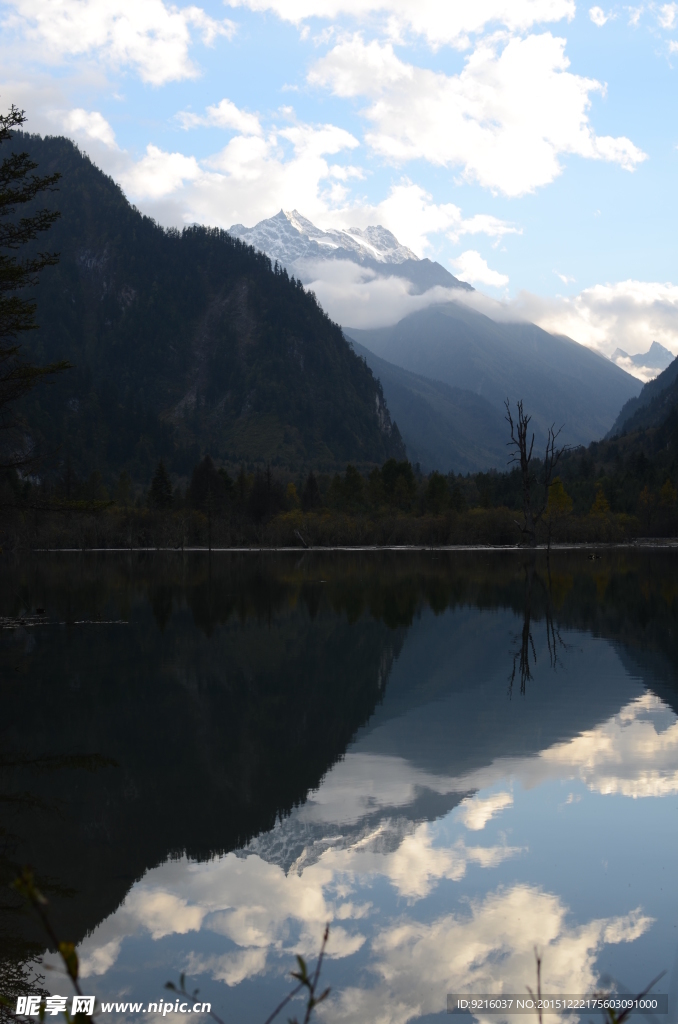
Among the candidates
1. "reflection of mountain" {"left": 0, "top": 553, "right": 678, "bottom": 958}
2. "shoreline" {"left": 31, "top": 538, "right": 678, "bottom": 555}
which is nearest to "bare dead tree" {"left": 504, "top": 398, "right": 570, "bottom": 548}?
"shoreline" {"left": 31, "top": 538, "right": 678, "bottom": 555}

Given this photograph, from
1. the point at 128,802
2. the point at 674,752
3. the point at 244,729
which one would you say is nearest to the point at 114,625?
the point at 244,729

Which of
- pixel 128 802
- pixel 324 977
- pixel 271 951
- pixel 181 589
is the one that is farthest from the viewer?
pixel 181 589

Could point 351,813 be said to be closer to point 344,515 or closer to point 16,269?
point 16,269

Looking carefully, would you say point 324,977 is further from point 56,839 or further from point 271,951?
point 56,839

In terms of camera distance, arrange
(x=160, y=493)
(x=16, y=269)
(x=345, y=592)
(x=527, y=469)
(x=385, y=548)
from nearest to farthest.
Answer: (x=16, y=269) → (x=345, y=592) → (x=527, y=469) → (x=385, y=548) → (x=160, y=493)

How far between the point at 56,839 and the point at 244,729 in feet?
16.9

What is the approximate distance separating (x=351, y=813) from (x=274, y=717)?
5.03 m

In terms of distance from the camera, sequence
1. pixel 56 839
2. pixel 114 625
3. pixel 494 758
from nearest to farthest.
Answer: pixel 56 839
pixel 494 758
pixel 114 625

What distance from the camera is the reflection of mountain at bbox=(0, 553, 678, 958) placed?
10.4 m

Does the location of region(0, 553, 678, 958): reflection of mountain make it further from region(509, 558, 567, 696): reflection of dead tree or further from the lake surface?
region(509, 558, 567, 696): reflection of dead tree

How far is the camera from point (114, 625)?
29.7 metres

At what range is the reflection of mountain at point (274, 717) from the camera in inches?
409

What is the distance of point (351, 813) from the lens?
11000 millimetres

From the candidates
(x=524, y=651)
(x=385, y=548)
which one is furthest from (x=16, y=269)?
(x=385, y=548)
